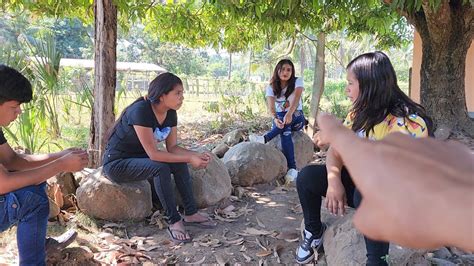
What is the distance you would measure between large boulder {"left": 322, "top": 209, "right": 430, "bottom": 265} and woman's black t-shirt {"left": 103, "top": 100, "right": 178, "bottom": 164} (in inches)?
58.3

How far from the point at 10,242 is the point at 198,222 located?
4.39ft

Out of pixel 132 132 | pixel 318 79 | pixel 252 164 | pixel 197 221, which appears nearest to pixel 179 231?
pixel 197 221

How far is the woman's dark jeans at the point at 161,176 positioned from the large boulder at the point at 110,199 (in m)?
0.08

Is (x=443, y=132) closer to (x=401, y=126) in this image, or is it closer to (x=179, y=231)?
(x=401, y=126)

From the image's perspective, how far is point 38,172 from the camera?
2199 millimetres

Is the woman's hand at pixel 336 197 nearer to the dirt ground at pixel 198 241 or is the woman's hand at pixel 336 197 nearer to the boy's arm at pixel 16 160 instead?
the dirt ground at pixel 198 241

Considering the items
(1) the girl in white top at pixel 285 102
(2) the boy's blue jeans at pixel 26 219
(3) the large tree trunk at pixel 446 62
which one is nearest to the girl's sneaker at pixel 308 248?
(2) the boy's blue jeans at pixel 26 219

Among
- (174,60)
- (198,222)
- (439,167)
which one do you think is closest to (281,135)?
(198,222)

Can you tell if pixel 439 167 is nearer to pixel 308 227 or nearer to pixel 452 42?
pixel 308 227

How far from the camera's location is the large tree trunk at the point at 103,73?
4.09m

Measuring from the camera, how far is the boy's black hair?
2.15 meters

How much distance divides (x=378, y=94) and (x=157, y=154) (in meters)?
1.62

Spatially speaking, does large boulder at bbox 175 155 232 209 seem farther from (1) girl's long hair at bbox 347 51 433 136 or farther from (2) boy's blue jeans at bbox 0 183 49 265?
(1) girl's long hair at bbox 347 51 433 136

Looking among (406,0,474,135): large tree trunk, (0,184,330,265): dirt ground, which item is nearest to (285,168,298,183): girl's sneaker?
(0,184,330,265): dirt ground
